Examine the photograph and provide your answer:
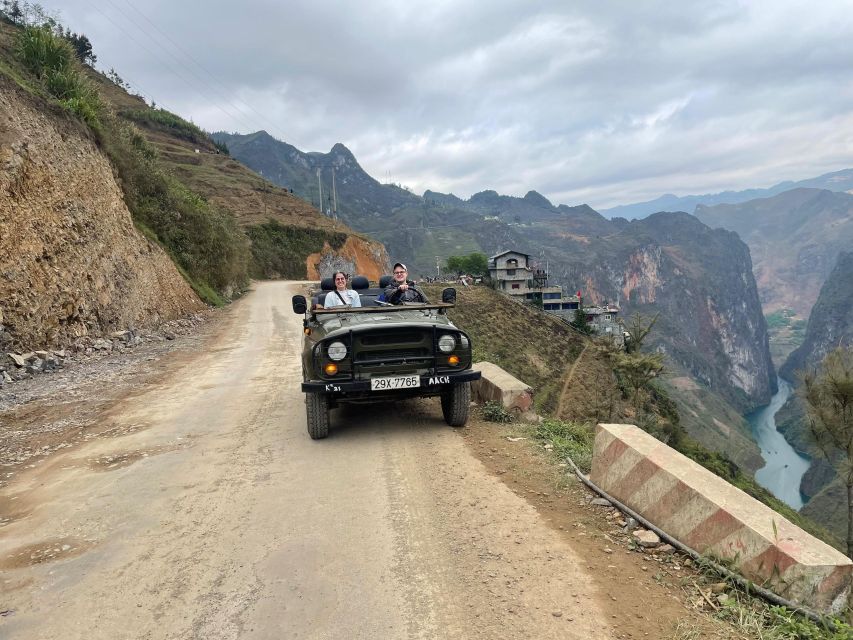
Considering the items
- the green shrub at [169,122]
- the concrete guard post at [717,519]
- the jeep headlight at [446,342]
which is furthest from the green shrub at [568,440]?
the green shrub at [169,122]

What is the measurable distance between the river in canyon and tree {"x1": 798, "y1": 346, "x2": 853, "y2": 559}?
64879 millimetres

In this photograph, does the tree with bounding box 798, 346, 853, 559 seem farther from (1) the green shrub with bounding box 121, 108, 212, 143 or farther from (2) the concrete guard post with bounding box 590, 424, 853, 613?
(1) the green shrub with bounding box 121, 108, 212, 143

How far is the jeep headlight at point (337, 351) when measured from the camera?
5426 millimetres

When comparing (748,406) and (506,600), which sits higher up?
(506,600)

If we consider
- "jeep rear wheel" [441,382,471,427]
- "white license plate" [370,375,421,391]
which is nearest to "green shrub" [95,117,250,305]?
"white license plate" [370,375,421,391]

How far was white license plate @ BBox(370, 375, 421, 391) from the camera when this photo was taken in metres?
Answer: 5.42

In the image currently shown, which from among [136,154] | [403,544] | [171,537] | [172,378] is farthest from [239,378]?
[136,154]

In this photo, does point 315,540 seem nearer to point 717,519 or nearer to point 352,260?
point 717,519

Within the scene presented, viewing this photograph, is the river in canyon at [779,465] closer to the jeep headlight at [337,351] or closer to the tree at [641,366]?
the tree at [641,366]

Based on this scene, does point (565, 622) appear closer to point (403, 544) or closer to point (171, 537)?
point (403, 544)

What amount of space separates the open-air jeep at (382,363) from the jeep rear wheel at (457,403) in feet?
0.04

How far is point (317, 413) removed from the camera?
5.76m

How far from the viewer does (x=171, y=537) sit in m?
3.72

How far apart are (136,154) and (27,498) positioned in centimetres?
2098
